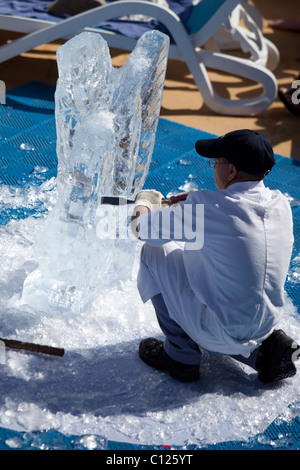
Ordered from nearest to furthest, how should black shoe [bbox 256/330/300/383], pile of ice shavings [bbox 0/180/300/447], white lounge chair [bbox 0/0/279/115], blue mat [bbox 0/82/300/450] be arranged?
1. pile of ice shavings [bbox 0/180/300/447]
2. black shoe [bbox 256/330/300/383]
3. blue mat [bbox 0/82/300/450]
4. white lounge chair [bbox 0/0/279/115]

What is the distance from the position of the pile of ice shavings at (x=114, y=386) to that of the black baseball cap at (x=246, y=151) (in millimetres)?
838

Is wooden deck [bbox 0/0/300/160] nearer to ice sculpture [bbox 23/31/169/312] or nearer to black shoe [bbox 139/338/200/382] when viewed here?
ice sculpture [bbox 23/31/169/312]

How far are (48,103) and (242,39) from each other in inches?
74.4

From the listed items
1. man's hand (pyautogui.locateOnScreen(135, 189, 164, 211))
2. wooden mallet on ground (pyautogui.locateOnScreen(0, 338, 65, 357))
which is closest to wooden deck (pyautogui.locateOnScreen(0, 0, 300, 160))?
man's hand (pyautogui.locateOnScreen(135, 189, 164, 211))

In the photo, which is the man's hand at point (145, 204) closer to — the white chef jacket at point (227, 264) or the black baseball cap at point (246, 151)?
the white chef jacket at point (227, 264)

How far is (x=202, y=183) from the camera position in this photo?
12.2 feet

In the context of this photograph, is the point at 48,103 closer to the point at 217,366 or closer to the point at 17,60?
the point at 17,60

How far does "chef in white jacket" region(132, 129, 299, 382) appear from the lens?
201 centimetres

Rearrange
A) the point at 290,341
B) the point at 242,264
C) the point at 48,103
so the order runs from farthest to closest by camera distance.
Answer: the point at 48,103 → the point at 290,341 → the point at 242,264

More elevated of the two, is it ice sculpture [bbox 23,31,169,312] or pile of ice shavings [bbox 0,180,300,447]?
ice sculpture [bbox 23,31,169,312]

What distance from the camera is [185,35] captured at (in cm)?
461

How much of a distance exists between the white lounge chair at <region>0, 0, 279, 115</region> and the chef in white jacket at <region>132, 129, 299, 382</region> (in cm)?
269

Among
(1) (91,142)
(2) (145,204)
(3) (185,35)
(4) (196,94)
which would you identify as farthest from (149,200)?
(4) (196,94)
